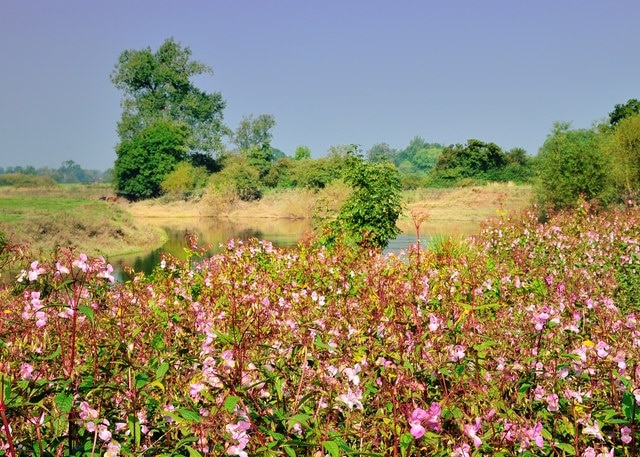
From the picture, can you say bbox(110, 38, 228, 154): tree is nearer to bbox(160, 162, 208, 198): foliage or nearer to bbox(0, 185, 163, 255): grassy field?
bbox(160, 162, 208, 198): foliage

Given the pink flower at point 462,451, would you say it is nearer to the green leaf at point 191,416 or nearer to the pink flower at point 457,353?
the pink flower at point 457,353

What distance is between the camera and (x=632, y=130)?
92.8 feet

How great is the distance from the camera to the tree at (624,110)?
141 feet

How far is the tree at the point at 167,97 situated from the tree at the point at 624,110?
34.3 m

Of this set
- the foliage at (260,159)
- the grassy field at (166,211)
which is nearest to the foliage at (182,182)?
the grassy field at (166,211)

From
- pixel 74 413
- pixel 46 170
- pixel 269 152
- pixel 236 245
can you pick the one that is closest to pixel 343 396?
pixel 74 413

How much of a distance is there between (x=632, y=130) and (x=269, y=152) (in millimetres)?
42415

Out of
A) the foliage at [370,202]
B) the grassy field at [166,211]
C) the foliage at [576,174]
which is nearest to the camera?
the foliage at [370,202]

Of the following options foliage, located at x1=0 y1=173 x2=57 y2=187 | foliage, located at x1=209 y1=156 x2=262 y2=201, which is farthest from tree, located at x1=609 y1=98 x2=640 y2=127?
foliage, located at x1=0 y1=173 x2=57 y2=187

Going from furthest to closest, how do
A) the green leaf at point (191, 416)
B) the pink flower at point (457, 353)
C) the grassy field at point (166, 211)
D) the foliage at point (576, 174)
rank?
the foliage at point (576, 174) < the grassy field at point (166, 211) < the pink flower at point (457, 353) < the green leaf at point (191, 416)

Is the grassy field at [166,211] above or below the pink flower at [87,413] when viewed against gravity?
below

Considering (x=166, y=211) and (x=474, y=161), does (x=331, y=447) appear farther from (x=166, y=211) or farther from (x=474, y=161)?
(x=474, y=161)

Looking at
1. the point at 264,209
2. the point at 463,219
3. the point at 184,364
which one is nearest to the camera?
the point at 184,364

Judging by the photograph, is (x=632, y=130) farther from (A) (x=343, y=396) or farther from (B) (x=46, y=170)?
(B) (x=46, y=170)
